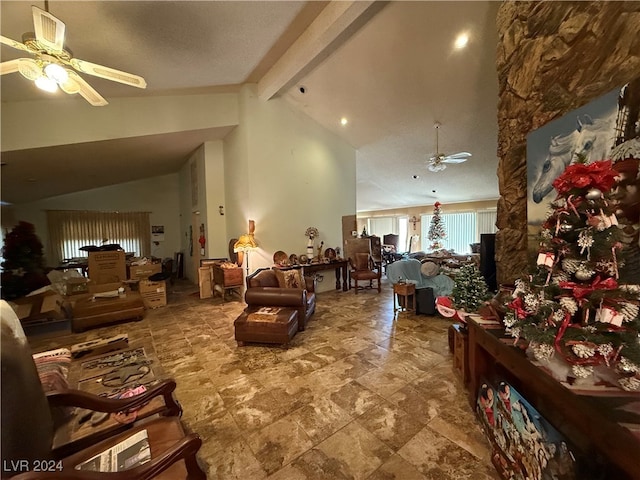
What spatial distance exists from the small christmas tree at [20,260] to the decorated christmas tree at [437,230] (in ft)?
34.0

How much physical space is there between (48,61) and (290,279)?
348 centimetres

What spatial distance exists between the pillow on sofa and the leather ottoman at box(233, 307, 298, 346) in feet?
2.66

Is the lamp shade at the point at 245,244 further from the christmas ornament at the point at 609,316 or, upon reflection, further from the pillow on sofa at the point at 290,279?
the christmas ornament at the point at 609,316

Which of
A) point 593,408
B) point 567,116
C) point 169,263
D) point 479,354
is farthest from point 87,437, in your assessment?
point 169,263

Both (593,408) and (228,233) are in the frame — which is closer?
(593,408)

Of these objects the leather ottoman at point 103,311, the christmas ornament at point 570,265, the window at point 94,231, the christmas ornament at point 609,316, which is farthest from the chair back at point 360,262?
the window at point 94,231

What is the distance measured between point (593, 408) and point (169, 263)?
352 inches

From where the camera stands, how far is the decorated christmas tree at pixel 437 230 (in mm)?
9734

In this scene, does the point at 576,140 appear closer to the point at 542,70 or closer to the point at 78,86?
the point at 542,70

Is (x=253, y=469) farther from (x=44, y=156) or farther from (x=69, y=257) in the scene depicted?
(x=69, y=257)

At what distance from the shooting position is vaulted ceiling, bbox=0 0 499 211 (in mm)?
2750

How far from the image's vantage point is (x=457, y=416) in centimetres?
200

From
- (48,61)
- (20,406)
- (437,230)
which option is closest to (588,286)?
(20,406)

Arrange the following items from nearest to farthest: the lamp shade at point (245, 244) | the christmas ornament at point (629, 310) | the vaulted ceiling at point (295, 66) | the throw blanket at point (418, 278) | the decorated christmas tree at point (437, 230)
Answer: the christmas ornament at point (629, 310) < the vaulted ceiling at point (295, 66) < the throw blanket at point (418, 278) < the lamp shade at point (245, 244) < the decorated christmas tree at point (437, 230)
